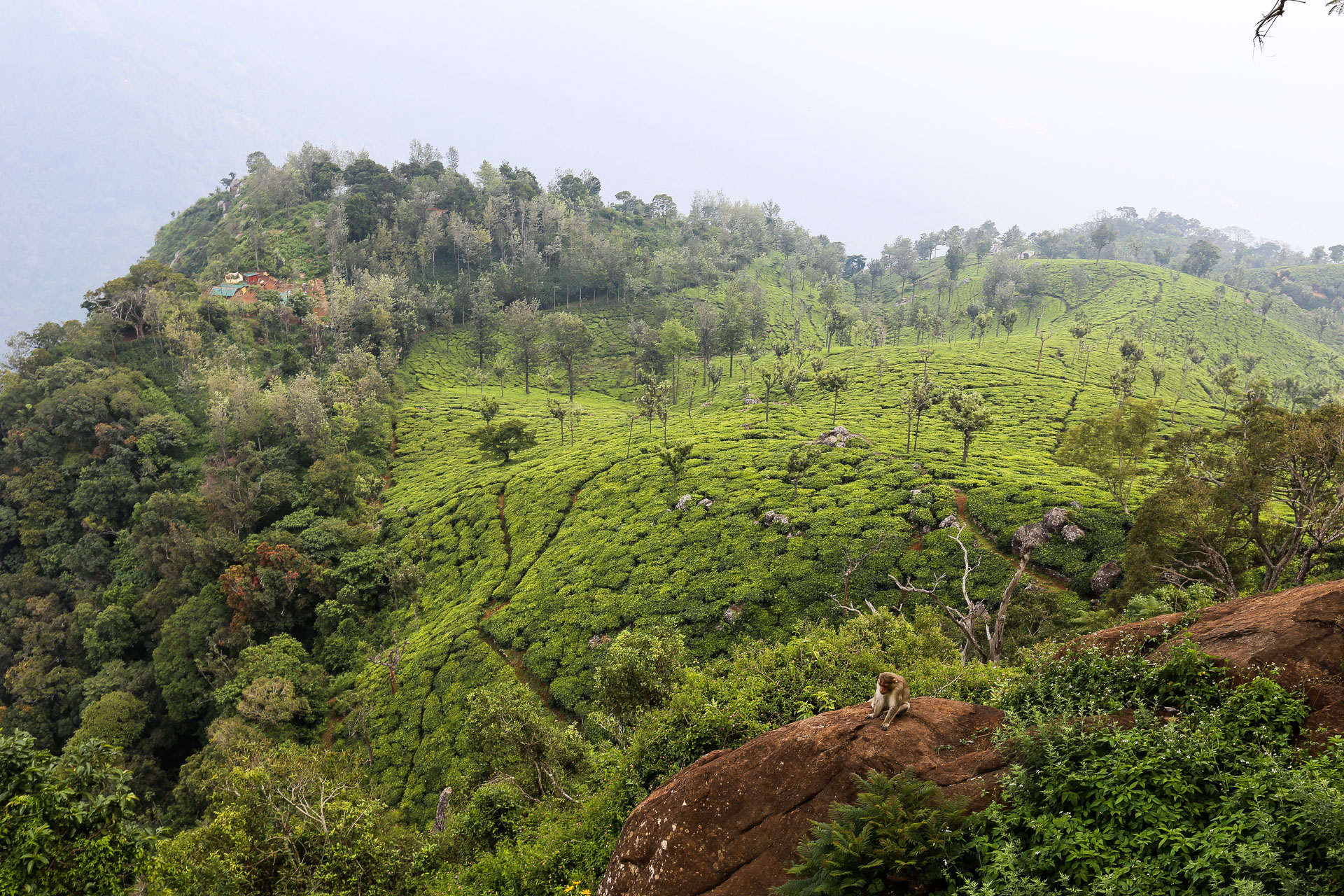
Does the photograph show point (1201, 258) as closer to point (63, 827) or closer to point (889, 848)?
point (889, 848)

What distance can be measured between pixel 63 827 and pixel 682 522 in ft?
120

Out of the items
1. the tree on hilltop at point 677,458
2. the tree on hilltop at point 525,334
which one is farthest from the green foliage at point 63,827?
the tree on hilltop at point 525,334

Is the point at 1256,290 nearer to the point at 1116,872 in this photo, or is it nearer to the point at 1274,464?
the point at 1274,464

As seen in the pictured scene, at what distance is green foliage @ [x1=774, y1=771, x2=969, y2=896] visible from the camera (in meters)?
8.64

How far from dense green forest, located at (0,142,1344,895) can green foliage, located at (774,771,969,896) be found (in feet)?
1.44

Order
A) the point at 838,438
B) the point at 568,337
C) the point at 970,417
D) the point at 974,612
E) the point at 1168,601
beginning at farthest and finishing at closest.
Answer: the point at 568,337, the point at 838,438, the point at 970,417, the point at 974,612, the point at 1168,601

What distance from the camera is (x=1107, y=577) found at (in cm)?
3228

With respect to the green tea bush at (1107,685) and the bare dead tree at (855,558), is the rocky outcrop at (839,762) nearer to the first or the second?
the green tea bush at (1107,685)

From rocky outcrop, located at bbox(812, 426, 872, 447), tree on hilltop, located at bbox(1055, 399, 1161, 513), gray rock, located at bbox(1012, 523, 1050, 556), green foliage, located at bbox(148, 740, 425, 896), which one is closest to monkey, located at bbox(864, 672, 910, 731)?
A: green foliage, located at bbox(148, 740, 425, 896)

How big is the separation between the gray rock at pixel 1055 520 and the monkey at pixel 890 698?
3109 centimetres

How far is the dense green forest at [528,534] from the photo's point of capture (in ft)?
61.6

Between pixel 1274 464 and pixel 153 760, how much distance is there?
6905cm

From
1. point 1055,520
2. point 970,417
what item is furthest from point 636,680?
point 970,417

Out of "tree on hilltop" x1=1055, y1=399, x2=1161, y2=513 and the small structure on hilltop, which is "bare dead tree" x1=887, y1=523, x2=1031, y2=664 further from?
the small structure on hilltop
